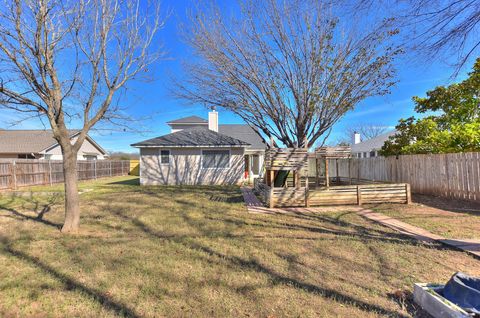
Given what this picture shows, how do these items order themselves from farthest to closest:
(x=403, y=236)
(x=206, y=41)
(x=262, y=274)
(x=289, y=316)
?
(x=206, y=41) → (x=403, y=236) → (x=262, y=274) → (x=289, y=316)

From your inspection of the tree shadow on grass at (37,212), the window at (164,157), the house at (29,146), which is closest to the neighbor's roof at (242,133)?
the window at (164,157)

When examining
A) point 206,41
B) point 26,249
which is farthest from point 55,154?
point 26,249

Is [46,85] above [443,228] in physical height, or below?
above

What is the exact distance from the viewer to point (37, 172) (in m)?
16.1

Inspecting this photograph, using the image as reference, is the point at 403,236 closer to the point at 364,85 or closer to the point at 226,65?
the point at 364,85

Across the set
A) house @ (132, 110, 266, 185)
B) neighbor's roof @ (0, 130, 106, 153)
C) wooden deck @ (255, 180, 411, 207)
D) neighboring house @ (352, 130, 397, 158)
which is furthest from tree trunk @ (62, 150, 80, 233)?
neighboring house @ (352, 130, 397, 158)

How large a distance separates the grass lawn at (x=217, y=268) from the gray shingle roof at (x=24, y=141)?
19283mm

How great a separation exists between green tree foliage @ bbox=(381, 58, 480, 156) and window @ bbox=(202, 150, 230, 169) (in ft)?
27.5

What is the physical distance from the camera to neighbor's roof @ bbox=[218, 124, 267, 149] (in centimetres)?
2414

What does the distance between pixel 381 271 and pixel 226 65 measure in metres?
8.10

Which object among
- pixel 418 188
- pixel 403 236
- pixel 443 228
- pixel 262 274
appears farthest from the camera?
pixel 418 188

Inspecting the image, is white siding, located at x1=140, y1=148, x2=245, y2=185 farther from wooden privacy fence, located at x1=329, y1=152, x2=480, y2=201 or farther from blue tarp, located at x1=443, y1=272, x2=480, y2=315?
blue tarp, located at x1=443, y1=272, x2=480, y2=315

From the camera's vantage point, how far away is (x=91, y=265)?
3664mm

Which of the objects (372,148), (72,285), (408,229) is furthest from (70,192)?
(372,148)
